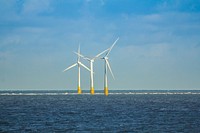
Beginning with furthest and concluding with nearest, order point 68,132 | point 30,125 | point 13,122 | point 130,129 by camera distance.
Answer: point 13,122
point 30,125
point 130,129
point 68,132

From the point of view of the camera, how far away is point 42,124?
3255 inches

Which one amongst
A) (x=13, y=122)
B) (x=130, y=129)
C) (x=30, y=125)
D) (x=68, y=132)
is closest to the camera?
(x=68, y=132)

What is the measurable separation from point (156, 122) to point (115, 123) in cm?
692

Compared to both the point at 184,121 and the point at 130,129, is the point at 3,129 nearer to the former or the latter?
the point at 130,129

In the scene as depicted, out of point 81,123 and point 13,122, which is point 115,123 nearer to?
point 81,123

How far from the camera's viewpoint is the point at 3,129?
2936 inches

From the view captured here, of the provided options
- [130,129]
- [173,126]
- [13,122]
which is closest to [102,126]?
[130,129]

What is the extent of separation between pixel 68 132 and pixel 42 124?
12.8 meters

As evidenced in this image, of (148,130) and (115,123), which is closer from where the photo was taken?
(148,130)

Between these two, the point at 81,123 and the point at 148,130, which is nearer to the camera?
the point at 148,130

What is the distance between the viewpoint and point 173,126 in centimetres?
7962

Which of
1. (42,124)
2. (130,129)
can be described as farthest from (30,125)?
(130,129)

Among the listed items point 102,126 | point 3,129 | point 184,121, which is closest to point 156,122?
point 184,121

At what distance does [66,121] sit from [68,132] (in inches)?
708
